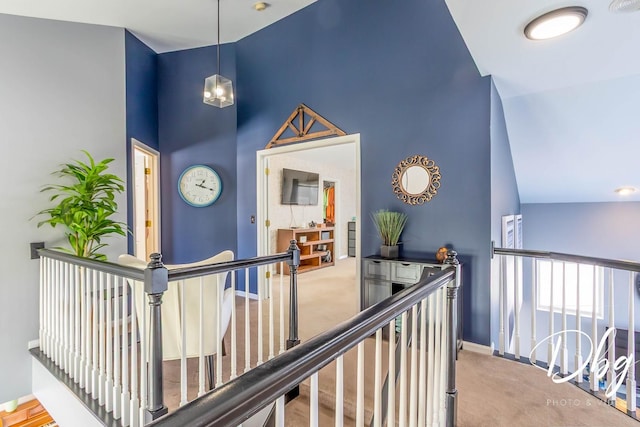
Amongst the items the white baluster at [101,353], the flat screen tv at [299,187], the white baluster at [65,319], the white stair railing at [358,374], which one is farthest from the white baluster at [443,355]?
the flat screen tv at [299,187]

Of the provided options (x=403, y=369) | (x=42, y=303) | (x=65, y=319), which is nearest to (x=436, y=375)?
(x=403, y=369)

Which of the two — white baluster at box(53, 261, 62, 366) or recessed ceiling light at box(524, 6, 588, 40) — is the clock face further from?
recessed ceiling light at box(524, 6, 588, 40)

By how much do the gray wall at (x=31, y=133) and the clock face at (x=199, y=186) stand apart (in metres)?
1.19

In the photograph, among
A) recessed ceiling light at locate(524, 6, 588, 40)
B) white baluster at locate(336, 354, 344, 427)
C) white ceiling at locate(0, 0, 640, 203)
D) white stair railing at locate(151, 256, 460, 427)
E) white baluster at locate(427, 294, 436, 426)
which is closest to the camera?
white stair railing at locate(151, 256, 460, 427)

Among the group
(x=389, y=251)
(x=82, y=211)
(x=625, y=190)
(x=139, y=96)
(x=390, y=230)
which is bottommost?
(x=389, y=251)

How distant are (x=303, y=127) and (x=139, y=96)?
2.14 m

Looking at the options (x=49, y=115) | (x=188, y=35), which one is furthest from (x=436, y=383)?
(x=188, y=35)

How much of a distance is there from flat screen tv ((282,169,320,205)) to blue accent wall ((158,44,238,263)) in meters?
1.76

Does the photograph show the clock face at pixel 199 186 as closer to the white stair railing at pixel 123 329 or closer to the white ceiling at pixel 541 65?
the white ceiling at pixel 541 65

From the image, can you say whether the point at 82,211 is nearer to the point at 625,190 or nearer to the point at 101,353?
the point at 101,353

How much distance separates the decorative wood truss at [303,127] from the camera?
11.6 ft

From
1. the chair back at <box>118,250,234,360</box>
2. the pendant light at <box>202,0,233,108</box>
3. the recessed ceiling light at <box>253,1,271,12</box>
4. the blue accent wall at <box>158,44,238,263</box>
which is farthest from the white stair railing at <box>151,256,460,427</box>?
the recessed ceiling light at <box>253,1,271,12</box>

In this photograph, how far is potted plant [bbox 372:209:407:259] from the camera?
9.82 ft

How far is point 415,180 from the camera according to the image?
3.02 metres
